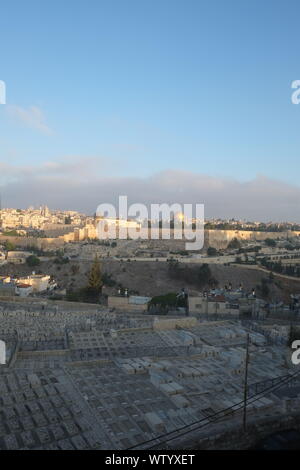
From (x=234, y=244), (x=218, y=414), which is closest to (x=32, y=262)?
(x=234, y=244)

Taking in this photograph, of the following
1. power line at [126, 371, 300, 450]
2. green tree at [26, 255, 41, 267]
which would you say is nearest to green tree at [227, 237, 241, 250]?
green tree at [26, 255, 41, 267]

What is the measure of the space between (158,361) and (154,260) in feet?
54.3

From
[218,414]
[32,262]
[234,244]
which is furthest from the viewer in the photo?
[234,244]

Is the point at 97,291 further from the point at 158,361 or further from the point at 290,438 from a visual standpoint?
the point at 290,438

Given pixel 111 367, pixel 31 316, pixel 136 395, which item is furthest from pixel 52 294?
pixel 136 395

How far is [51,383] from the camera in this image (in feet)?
19.7

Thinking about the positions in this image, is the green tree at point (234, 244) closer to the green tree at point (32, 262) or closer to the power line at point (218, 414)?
the green tree at point (32, 262)

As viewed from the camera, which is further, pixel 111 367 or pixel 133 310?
pixel 133 310

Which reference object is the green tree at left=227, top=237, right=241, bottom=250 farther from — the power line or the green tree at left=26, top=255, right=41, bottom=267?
the power line

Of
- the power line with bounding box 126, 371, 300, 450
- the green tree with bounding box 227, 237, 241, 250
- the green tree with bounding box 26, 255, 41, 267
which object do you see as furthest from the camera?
the green tree with bounding box 227, 237, 241, 250

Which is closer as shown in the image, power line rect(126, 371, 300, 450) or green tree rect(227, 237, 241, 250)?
power line rect(126, 371, 300, 450)

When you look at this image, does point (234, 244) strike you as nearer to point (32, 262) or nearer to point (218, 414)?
point (32, 262)

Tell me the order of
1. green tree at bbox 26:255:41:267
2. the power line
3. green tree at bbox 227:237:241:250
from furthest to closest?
1. green tree at bbox 227:237:241:250
2. green tree at bbox 26:255:41:267
3. the power line

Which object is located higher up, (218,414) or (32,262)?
(32,262)
